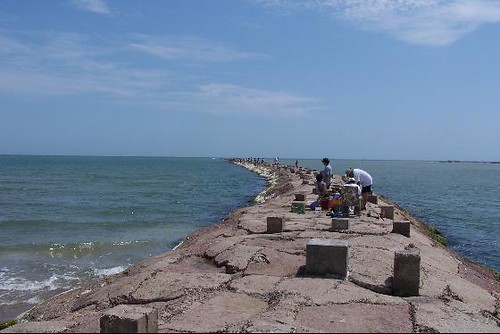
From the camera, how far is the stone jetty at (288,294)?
4.61 meters

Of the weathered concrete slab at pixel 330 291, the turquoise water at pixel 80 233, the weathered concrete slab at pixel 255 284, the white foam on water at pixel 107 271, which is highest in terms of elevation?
the weathered concrete slab at pixel 330 291

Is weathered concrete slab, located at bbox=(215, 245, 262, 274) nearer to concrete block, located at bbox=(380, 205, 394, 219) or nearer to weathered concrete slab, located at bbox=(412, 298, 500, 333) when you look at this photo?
weathered concrete slab, located at bbox=(412, 298, 500, 333)

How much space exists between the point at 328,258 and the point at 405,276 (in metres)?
0.87

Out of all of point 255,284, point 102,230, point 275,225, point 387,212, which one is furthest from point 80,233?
point 255,284

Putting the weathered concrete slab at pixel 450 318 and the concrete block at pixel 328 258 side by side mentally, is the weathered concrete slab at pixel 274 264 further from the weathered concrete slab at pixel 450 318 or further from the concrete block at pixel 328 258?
the weathered concrete slab at pixel 450 318

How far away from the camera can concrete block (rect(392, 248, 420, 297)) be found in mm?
5609

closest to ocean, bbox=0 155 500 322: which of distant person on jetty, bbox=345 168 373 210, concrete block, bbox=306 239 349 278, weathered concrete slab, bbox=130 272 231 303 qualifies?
weathered concrete slab, bbox=130 272 231 303

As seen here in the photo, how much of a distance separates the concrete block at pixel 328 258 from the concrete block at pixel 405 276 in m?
0.59

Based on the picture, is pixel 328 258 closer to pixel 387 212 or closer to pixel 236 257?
pixel 236 257

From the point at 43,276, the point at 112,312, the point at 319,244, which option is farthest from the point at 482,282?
the point at 43,276

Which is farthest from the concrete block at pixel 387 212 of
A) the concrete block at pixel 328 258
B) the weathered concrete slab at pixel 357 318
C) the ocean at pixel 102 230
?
the weathered concrete slab at pixel 357 318

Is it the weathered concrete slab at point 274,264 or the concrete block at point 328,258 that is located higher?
the concrete block at point 328,258

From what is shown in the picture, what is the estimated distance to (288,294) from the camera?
18.0 ft

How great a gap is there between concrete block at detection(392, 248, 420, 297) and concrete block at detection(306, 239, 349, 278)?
0.59 meters
